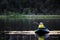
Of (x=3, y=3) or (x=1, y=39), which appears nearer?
(x=1, y=39)

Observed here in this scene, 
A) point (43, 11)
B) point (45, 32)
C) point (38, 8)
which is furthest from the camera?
point (38, 8)

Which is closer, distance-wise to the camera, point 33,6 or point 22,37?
point 22,37

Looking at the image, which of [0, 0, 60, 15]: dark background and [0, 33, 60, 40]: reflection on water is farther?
[0, 0, 60, 15]: dark background

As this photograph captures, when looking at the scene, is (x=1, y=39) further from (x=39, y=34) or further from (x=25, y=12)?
(x=25, y=12)

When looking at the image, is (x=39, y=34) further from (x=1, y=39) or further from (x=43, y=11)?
(x=43, y=11)

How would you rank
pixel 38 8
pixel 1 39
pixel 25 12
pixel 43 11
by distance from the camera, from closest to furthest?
pixel 1 39, pixel 25 12, pixel 43 11, pixel 38 8

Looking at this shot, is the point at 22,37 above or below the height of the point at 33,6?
below

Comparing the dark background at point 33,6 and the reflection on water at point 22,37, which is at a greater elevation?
the dark background at point 33,6

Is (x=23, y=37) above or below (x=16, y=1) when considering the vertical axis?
below

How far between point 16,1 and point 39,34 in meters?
94.3

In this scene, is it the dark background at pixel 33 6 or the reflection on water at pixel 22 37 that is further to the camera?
the dark background at pixel 33 6

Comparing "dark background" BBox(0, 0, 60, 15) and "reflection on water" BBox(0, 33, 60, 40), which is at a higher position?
"dark background" BBox(0, 0, 60, 15)

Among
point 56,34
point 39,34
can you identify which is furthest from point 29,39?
point 39,34

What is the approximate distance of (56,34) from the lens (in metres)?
27.0
